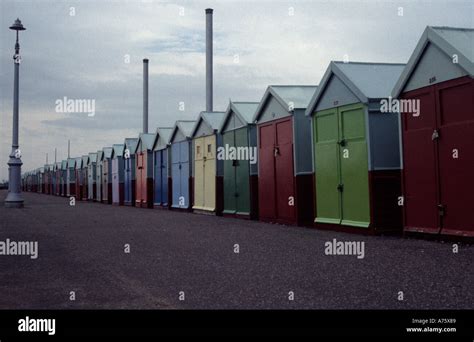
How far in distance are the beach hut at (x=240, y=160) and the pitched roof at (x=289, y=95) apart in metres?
1.02

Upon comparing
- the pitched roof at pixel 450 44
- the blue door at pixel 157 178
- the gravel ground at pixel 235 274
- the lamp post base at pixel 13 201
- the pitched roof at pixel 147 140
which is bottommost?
the gravel ground at pixel 235 274

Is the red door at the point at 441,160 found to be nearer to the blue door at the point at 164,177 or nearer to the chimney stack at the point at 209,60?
the blue door at the point at 164,177

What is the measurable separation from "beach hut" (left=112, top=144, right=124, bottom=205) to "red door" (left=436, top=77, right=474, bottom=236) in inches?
981

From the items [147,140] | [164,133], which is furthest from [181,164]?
[147,140]

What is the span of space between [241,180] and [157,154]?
9.96 m

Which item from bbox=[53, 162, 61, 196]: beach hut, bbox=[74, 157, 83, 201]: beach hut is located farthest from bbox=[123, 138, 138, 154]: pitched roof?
bbox=[53, 162, 61, 196]: beach hut

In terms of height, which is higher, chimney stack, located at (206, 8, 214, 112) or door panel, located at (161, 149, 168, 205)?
chimney stack, located at (206, 8, 214, 112)

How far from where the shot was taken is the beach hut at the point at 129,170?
31.4 meters

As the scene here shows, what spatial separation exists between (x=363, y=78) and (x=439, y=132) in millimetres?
2945

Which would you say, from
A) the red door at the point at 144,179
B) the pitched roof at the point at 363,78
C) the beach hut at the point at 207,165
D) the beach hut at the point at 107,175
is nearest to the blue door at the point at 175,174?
the beach hut at the point at 207,165

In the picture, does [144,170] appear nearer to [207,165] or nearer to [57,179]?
[207,165]

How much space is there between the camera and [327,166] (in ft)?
44.8

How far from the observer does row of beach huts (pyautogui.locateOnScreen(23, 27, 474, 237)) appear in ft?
33.0

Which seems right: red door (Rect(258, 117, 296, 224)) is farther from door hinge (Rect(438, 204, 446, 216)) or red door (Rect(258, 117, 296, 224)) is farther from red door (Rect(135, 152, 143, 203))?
red door (Rect(135, 152, 143, 203))
